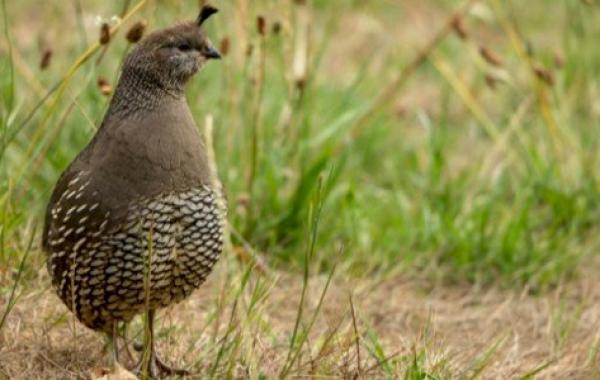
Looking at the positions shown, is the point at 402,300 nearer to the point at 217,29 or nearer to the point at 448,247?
the point at 448,247

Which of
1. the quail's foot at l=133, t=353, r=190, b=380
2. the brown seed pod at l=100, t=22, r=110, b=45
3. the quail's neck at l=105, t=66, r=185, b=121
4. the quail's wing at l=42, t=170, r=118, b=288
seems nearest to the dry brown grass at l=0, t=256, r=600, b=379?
the quail's foot at l=133, t=353, r=190, b=380

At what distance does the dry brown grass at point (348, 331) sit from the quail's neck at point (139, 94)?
601 mm

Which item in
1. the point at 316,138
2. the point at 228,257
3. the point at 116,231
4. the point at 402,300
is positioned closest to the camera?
the point at 116,231

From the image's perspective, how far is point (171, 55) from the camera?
4102mm

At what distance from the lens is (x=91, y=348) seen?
14.2ft

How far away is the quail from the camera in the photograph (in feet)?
12.7

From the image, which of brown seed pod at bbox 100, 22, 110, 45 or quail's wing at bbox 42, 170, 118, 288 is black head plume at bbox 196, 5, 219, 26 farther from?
quail's wing at bbox 42, 170, 118, 288

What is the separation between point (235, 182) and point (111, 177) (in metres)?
1.68

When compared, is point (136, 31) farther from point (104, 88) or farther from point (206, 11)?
point (104, 88)

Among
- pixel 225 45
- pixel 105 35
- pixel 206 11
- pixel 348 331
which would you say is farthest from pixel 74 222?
pixel 225 45

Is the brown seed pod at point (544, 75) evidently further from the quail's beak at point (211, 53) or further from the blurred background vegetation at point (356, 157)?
the quail's beak at point (211, 53)

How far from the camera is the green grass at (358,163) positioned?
533cm

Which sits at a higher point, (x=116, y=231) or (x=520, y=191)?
(x=116, y=231)

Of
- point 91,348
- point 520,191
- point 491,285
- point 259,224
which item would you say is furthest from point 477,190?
point 91,348
